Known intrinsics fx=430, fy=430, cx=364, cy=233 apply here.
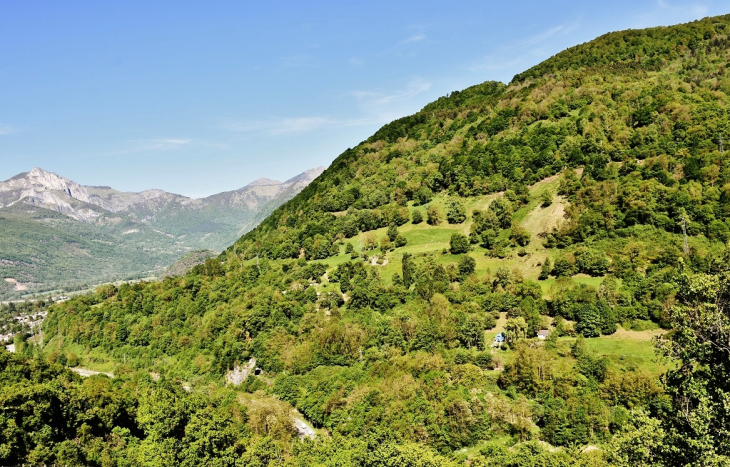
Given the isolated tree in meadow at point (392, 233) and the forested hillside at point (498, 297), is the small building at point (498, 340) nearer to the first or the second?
the forested hillside at point (498, 297)

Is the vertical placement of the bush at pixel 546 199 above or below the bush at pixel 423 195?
below

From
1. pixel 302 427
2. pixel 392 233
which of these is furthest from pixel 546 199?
pixel 302 427

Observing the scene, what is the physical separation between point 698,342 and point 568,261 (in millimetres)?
61248

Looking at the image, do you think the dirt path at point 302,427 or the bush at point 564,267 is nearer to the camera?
the dirt path at point 302,427

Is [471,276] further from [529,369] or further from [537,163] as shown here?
[537,163]

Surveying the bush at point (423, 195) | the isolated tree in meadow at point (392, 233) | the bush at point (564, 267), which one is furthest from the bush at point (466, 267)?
the bush at point (423, 195)

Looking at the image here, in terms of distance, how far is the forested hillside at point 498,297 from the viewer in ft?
128

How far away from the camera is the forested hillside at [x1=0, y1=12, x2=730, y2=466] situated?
38.9 meters

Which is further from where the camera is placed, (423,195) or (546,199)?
(423,195)

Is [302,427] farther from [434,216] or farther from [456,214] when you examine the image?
[456,214]

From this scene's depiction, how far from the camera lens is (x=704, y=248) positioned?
233 ft

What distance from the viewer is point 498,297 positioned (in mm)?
75812

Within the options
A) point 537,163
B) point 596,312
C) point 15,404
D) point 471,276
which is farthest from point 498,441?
point 537,163

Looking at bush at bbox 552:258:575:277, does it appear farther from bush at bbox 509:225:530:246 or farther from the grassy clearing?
the grassy clearing
